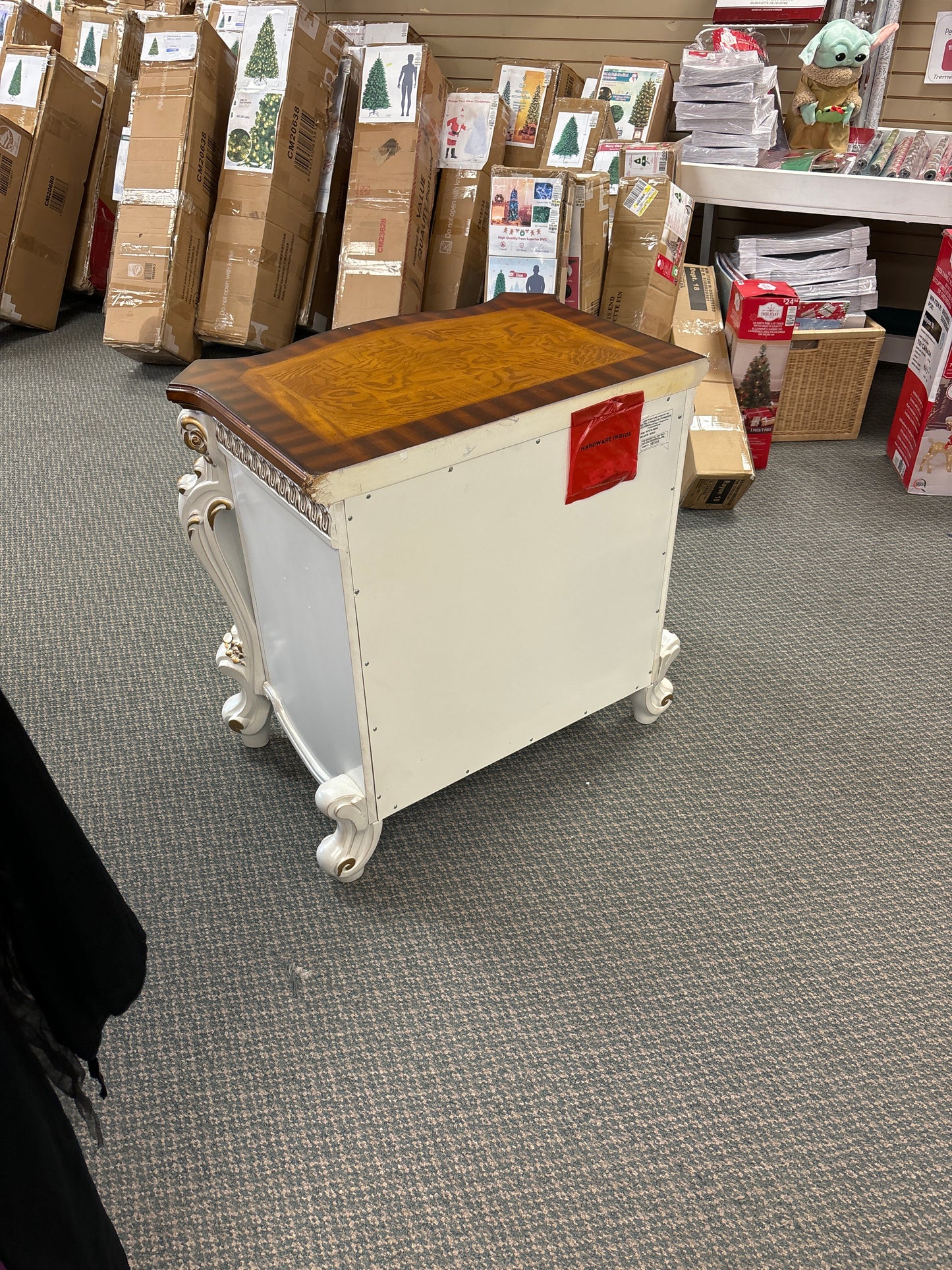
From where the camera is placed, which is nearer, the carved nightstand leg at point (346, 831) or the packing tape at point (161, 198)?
the carved nightstand leg at point (346, 831)

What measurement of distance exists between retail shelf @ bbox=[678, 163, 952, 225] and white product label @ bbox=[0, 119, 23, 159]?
239cm

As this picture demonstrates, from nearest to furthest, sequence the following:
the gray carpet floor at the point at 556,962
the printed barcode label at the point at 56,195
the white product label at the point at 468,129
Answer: the gray carpet floor at the point at 556,962 → the white product label at the point at 468,129 → the printed barcode label at the point at 56,195

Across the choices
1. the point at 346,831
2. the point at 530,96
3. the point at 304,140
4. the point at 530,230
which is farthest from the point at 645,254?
the point at 346,831

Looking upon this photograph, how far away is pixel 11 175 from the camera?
3.37m

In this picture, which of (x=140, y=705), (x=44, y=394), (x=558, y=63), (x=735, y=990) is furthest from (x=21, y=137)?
(x=735, y=990)

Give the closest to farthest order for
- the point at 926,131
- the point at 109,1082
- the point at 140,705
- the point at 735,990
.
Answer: the point at 109,1082 → the point at 735,990 → the point at 140,705 → the point at 926,131

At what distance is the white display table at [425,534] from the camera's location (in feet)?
3.99

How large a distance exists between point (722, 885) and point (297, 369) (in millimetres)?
1067

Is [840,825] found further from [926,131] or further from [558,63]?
[558,63]

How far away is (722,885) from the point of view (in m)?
1.52

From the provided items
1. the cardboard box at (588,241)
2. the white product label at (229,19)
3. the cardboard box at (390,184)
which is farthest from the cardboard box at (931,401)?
the white product label at (229,19)

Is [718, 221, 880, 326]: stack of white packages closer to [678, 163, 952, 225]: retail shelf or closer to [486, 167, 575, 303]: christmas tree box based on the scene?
[678, 163, 952, 225]: retail shelf

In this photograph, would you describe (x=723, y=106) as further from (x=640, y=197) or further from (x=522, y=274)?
(x=522, y=274)

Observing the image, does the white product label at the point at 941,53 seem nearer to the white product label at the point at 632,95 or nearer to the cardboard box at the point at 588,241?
the white product label at the point at 632,95
